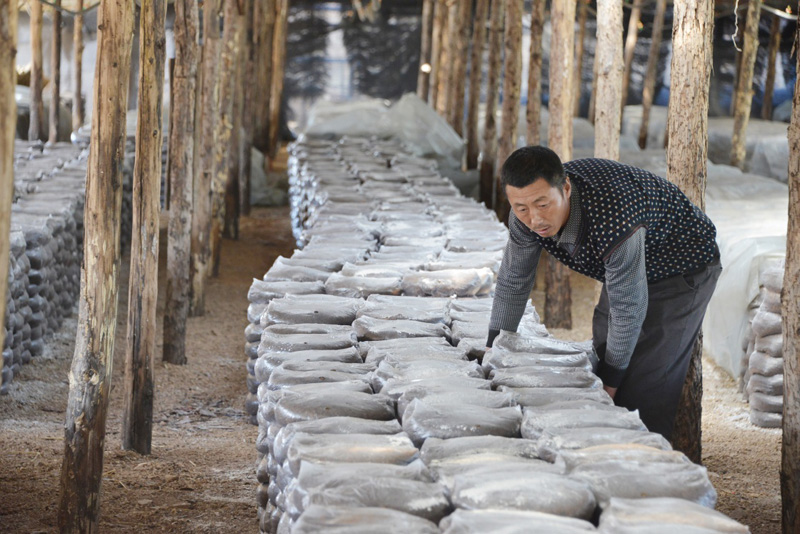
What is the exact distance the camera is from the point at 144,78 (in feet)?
15.8

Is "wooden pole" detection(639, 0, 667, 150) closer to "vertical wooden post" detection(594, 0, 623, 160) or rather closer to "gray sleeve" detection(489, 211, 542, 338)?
"vertical wooden post" detection(594, 0, 623, 160)

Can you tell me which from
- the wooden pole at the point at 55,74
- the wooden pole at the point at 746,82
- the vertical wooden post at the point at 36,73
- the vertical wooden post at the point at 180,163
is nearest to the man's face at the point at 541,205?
the vertical wooden post at the point at 180,163

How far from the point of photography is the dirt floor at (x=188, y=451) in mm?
4340

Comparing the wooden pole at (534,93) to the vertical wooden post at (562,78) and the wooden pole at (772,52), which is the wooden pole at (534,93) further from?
the wooden pole at (772,52)

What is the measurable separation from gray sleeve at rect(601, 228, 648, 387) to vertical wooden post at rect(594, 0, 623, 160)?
10.3ft

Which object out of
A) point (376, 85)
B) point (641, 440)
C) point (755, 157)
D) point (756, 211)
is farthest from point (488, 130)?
point (376, 85)

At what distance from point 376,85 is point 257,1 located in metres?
9.42

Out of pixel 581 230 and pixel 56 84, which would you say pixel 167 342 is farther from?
pixel 56 84

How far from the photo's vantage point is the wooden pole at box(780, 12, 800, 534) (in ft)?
11.6

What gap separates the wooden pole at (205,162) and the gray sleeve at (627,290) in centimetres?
586

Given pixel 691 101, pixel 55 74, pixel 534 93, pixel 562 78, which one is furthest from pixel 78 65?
pixel 691 101

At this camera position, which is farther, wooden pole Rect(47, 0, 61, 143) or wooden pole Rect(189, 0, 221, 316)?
wooden pole Rect(47, 0, 61, 143)

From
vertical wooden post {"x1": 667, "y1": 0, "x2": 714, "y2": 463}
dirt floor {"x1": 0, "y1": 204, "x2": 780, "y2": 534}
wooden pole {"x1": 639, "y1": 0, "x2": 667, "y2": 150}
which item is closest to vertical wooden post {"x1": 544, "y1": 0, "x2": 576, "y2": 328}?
dirt floor {"x1": 0, "y1": 204, "x2": 780, "y2": 534}

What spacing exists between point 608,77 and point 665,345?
3005 mm
